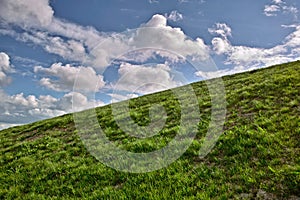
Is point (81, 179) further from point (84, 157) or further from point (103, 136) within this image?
point (103, 136)

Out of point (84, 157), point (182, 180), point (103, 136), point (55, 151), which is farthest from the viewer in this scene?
point (103, 136)

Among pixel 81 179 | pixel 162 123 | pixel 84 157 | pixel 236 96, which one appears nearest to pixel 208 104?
pixel 236 96

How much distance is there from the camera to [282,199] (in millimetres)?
8789

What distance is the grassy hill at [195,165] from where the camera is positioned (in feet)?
32.7

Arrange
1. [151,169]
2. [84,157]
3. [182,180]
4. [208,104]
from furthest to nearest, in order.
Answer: [208,104], [84,157], [151,169], [182,180]

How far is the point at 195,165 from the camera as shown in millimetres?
12055

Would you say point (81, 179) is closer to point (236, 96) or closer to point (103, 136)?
point (103, 136)

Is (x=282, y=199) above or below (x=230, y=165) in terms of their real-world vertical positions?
below

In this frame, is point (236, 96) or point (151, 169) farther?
point (236, 96)

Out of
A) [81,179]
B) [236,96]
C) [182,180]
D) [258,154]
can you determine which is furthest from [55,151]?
[236,96]

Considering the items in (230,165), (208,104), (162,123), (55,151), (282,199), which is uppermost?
(208,104)

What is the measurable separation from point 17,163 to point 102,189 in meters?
7.55

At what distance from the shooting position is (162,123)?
1969 centimetres

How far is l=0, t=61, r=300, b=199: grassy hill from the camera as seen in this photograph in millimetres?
9961
